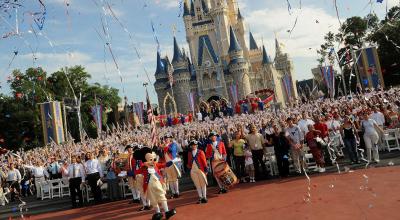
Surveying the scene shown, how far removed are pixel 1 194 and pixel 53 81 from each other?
39.7 metres

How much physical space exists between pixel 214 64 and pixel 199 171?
233ft

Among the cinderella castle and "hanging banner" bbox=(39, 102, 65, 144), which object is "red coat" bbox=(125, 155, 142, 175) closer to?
"hanging banner" bbox=(39, 102, 65, 144)

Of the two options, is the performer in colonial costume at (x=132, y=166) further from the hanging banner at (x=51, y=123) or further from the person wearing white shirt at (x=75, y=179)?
the hanging banner at (x=51, y=123)

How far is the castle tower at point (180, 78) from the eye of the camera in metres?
77.0

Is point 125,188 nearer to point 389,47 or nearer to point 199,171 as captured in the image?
point 199,171

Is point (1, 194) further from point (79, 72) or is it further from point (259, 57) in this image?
point (259, 57)

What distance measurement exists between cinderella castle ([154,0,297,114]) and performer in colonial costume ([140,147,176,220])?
215 feet

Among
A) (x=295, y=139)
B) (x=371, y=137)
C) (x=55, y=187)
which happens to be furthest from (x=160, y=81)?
(x=371, y=137)

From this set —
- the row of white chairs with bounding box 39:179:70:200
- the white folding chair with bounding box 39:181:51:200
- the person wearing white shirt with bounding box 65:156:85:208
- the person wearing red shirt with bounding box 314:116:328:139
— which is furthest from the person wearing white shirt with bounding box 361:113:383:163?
the white folding chair with bounding box 39:181:51:200

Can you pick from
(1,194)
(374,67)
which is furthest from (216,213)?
(374,67)

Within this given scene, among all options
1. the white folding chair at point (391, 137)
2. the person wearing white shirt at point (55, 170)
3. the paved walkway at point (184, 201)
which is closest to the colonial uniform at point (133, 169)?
the paved walkway at point (184, 201)

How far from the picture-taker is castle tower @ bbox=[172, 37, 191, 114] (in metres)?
77.0

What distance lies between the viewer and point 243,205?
8289 mm

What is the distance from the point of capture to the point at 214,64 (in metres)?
79.2
